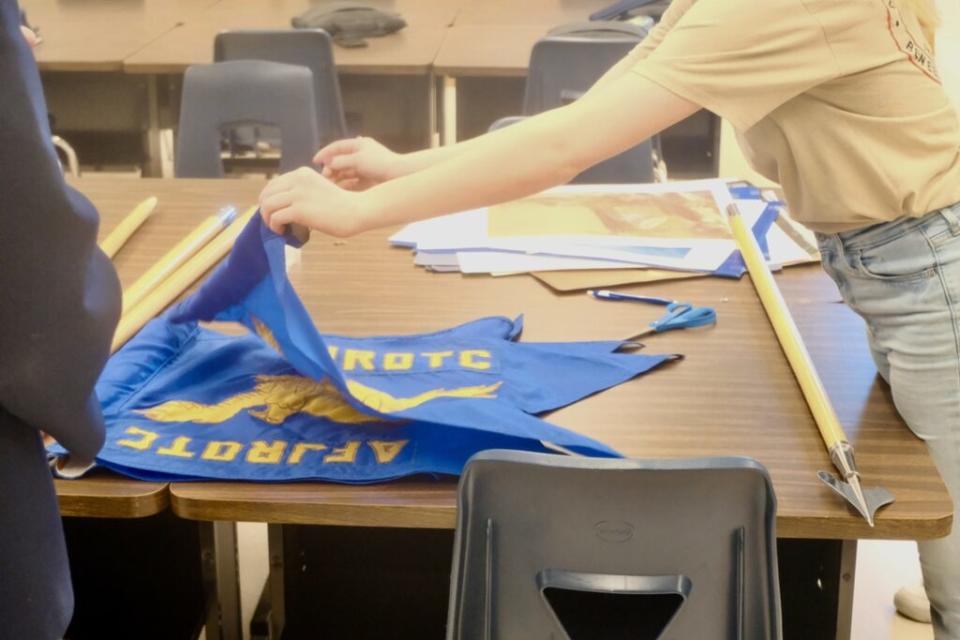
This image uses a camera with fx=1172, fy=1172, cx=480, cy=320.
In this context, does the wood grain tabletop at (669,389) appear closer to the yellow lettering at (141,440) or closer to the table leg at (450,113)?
the yellow lettering at (141,440)

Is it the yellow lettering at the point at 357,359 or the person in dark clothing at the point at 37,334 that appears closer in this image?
the person in dark clothing at the point at 37,334

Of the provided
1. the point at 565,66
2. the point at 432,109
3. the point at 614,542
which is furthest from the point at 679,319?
the point at 432,109

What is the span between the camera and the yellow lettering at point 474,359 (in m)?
1.34

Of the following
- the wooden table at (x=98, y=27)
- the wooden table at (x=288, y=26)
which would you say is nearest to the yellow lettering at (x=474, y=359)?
the wooden table at (x=288, y=26)

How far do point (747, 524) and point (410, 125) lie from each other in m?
3.08

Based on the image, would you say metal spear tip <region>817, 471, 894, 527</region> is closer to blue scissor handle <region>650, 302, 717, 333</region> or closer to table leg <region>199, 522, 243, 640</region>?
blue scissor handle <region>650, 302, 717, 333</region>

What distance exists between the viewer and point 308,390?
1270mm

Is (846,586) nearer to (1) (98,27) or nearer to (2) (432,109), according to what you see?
(2) (432,109)

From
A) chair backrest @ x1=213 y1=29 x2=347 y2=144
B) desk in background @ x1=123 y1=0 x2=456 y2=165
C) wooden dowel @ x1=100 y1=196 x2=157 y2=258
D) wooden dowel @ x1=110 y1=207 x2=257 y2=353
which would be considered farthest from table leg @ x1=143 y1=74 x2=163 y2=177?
wooden dowel @ x1=110 y1=207 x2=257 y2=353

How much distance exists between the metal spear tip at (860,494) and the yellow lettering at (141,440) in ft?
2.14

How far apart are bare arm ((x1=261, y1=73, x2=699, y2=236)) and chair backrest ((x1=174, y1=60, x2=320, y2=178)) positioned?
1503 mm

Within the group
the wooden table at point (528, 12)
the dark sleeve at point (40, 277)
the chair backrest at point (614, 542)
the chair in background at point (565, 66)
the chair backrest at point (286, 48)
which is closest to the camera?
the dark sleeve at point (40, 277)

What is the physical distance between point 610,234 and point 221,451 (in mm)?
823

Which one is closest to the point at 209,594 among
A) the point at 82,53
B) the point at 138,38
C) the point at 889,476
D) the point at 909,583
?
the point at 889,476
